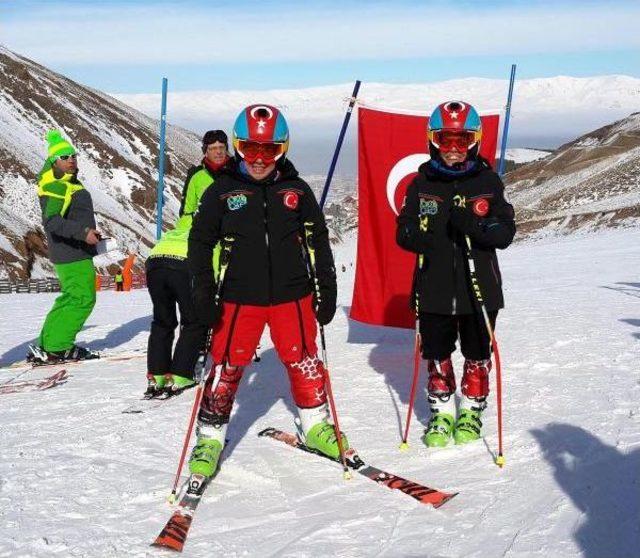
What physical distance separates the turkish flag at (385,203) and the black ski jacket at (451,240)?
3108mm

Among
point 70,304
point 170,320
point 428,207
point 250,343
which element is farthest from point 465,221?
point 70,304

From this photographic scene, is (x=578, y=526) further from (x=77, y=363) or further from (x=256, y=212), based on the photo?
(x=77, y=363)

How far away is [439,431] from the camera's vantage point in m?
5.50

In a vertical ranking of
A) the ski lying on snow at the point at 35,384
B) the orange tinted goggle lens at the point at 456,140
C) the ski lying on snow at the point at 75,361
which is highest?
the orange tinted goggle lens at the point at 456,140

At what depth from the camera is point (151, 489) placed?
4.85 meters

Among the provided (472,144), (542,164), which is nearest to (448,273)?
(472,144)

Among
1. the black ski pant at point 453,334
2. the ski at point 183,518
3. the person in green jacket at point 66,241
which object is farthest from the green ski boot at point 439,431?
the person in green jacket at point 66,241

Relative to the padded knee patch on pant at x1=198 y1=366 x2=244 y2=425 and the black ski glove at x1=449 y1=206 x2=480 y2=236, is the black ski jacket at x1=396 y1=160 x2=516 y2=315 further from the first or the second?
the padded knee patch on pant at x1=198 y1=366 x2=244 y2=425

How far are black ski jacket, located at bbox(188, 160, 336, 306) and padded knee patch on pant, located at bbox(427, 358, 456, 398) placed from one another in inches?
44.5

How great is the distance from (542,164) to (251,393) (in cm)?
10666

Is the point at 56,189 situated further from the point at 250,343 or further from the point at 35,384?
the point at 250,343

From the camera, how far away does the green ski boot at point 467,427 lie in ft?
17.9

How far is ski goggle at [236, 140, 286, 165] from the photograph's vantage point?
4.96m

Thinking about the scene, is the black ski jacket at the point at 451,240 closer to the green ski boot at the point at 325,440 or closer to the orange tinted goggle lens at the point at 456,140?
the orange tinted goggle lens at the point at 456,140
